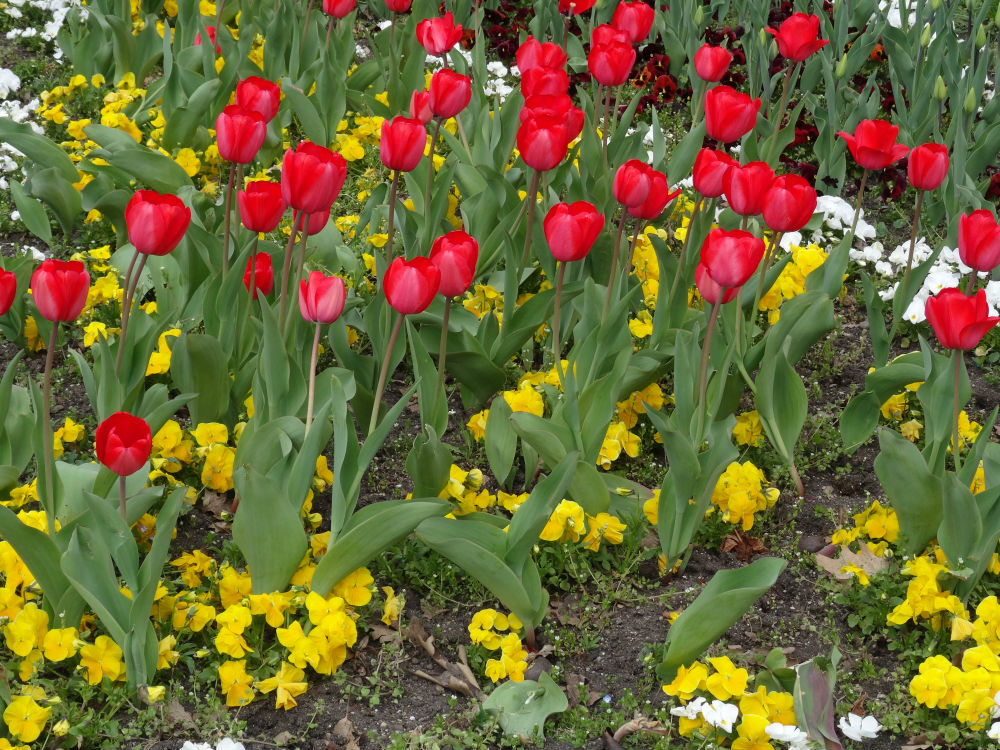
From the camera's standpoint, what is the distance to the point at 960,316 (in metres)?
2.08

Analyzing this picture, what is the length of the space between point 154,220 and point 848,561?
64.6 inches

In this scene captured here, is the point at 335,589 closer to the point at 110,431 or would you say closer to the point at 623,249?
the point at 110,431

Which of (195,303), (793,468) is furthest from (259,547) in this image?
(793,468)

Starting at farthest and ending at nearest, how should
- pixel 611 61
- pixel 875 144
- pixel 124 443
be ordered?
1. pixel 611 61
2. pixel 875 144
3. pixel 124 443

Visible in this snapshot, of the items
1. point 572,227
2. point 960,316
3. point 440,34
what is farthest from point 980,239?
point 440,34

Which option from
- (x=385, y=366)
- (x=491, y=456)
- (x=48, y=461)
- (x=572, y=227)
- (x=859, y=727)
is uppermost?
(x=572, y=227)

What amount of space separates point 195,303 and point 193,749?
4.18 ft

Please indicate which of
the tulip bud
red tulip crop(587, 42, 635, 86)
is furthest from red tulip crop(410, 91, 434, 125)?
the tulip bud

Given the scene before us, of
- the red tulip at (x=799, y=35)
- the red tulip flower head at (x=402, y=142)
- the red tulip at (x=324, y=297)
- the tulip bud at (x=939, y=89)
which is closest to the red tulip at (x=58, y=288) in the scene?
the red tulip at (x=324, y=297)

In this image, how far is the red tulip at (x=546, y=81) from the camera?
2846mm

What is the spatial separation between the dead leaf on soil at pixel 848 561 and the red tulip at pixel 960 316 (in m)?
0.62

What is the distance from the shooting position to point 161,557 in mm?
1974

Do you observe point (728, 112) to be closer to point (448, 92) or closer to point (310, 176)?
point (448, 92)

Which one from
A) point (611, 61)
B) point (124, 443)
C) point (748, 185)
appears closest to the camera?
point (124, 443)
